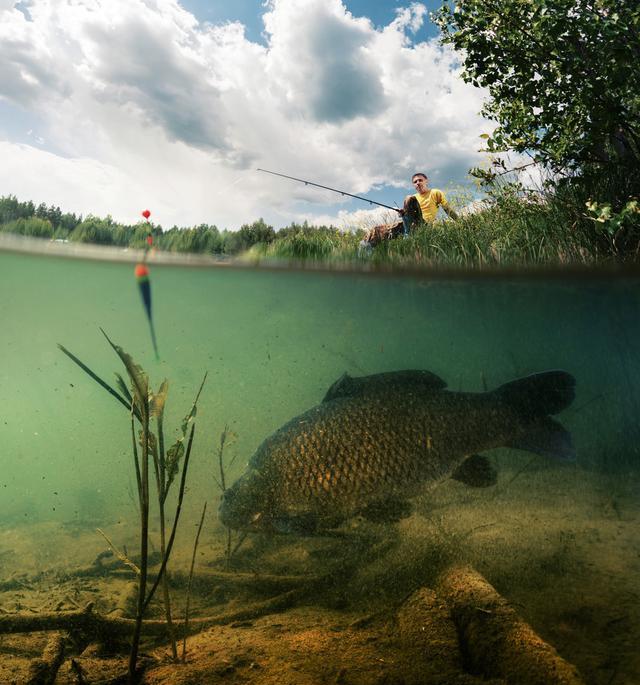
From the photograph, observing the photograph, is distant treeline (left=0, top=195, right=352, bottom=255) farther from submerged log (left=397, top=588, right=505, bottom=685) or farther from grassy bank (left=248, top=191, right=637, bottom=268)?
submerged log (left=397, top=588, right=505, bottom=685)

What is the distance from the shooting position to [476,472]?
3.55 m

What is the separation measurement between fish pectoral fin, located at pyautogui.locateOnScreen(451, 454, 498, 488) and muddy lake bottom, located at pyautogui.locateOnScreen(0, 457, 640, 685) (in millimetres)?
605

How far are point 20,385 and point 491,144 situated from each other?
19.4 meters

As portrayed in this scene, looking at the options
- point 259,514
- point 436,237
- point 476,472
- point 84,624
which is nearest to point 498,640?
point 476,472

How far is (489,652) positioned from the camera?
2.42 meters

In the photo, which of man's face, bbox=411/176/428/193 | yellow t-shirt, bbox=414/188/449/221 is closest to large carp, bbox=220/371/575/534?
yellow t-shirt, bbox=414/188/449/221

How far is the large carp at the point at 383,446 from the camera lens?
10.9 feet

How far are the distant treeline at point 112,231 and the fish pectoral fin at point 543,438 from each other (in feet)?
20.7

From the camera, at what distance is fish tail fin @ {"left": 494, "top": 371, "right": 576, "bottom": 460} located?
3.70m

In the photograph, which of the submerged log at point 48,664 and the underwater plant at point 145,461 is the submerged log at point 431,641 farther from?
the submerged log at point 48,664

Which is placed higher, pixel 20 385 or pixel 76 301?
pixel 76 301

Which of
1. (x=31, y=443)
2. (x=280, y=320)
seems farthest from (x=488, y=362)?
(x=31, y=443)

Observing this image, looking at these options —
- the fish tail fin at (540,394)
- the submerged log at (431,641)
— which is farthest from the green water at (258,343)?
the submerged log at (431,641)

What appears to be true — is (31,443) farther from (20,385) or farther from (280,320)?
(280,320)
